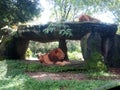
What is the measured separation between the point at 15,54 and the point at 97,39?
5312mm

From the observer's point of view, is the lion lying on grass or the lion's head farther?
the lion's head

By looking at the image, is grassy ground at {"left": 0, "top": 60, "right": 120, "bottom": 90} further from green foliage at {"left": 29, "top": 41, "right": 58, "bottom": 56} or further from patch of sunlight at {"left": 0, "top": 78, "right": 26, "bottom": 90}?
green foliage at {"left": 29, "top": 41, "right": 58, "bottom": 56}

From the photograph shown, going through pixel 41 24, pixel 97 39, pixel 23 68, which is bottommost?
pixel 23 68

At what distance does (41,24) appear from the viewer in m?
12.8

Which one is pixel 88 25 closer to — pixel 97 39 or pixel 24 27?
pixel 97 39

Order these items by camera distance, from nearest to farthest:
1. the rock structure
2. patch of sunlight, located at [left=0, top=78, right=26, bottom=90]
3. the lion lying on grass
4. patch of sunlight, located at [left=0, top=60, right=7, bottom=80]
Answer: patch of sunlight, located at [left=0, top=78, right=26, bottom=90], patch of sunlight, located at [left=0, top=60, right=7, bottom=80], the rock structure, the lion lying on grass

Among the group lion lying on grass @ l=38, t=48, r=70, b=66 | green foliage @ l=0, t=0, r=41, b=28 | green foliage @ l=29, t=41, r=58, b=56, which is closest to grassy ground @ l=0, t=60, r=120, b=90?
lion lying on grass @ l=38, t=48, r=70, b=66

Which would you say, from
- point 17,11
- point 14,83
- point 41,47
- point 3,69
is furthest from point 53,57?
point 41,47

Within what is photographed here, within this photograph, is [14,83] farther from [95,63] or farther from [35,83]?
[95,63]

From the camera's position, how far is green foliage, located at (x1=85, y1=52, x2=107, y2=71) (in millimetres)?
10761

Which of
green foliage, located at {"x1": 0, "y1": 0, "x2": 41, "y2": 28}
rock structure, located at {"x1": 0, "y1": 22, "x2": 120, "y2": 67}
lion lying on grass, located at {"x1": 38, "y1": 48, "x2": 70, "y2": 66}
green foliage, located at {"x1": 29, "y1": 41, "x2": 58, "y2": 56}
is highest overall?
green foliage, located at {"x1": 0, "y1": 0, "x2": 41, "y2": 28}

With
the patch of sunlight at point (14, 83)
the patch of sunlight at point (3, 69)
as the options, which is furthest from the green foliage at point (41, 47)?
the patch of sunlight at point (14, 83)

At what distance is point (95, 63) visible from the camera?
35.8 ft

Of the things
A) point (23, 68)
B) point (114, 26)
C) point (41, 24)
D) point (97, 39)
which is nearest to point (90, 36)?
point (97, 39)
